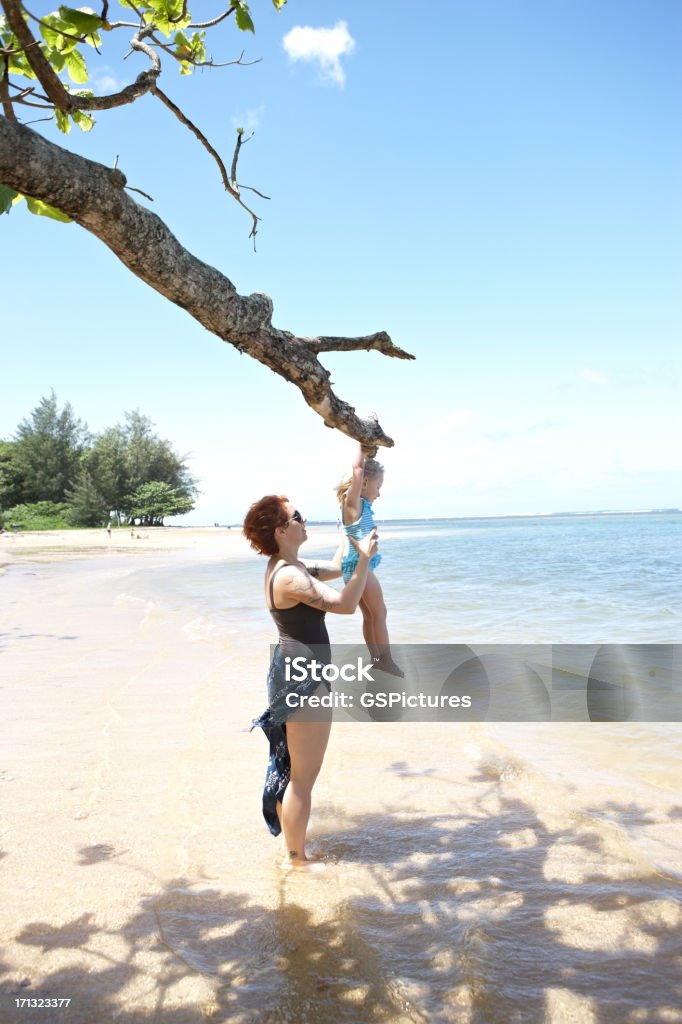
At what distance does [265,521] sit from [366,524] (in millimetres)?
1815

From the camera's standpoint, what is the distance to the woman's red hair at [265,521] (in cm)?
387

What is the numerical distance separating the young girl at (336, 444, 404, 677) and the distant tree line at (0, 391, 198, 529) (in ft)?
197

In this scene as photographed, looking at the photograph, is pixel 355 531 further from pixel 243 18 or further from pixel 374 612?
pixel 243 18

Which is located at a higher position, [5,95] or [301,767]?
[5,95]

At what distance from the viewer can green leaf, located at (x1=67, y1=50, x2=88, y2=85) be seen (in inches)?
152

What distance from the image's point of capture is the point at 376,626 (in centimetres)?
614

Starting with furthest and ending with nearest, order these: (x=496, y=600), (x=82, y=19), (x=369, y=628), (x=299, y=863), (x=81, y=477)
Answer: (x=81, y=477) → (x=496, y=600) → (x=369, y=628) → (x=299, y=863) → (x=82, y=19)

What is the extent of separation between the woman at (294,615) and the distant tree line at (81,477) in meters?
61.8

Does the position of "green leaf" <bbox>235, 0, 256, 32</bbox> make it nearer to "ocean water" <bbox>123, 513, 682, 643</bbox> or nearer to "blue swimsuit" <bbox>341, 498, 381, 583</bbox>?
"blue swimsuit" <bbox>341, 498, 381, 583</bbox>

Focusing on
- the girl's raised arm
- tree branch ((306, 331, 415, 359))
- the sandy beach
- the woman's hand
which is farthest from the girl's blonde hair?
the sandy beach

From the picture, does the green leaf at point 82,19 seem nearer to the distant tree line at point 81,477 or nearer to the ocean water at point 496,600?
the ocean water at point 496,600

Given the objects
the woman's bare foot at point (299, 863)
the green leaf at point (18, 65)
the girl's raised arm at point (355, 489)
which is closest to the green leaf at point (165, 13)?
the green leaf at point (18, 65)

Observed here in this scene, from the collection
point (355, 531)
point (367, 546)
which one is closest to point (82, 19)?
point (367, 546)

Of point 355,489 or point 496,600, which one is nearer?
point 355,489
